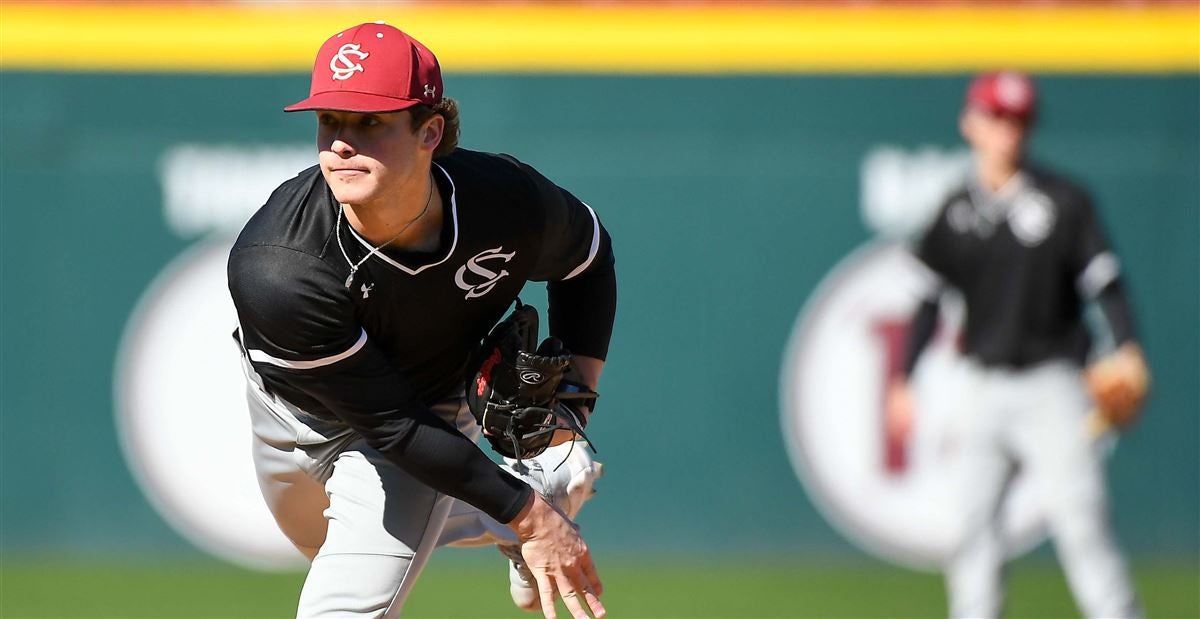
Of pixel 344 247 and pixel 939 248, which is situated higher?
pixel 939 248

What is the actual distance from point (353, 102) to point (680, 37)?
375 centimetres

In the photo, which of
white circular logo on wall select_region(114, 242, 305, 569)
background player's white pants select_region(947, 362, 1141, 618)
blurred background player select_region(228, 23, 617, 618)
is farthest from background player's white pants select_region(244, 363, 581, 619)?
white circular logo on wall select_region(114, 242, 305, 569)

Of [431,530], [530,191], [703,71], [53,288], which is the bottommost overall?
[431,530]

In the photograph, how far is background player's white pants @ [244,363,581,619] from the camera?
306 cm

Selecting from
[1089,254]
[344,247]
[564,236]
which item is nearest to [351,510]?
[344,247]

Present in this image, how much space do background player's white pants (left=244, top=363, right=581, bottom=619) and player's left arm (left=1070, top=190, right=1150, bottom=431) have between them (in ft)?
7.17

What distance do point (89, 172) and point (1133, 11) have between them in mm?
4519

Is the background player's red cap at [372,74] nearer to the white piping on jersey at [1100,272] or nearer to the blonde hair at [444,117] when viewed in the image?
the blonde hair at [444,117]

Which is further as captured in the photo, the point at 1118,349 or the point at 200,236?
the point at 200,236

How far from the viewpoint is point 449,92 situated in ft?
20.4

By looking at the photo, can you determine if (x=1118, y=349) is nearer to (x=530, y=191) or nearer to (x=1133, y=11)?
(x=1133, y=11)

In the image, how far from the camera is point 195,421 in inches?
236

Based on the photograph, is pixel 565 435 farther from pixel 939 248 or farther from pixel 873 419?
pixel 873 419

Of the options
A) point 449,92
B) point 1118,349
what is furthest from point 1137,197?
point 449,92
